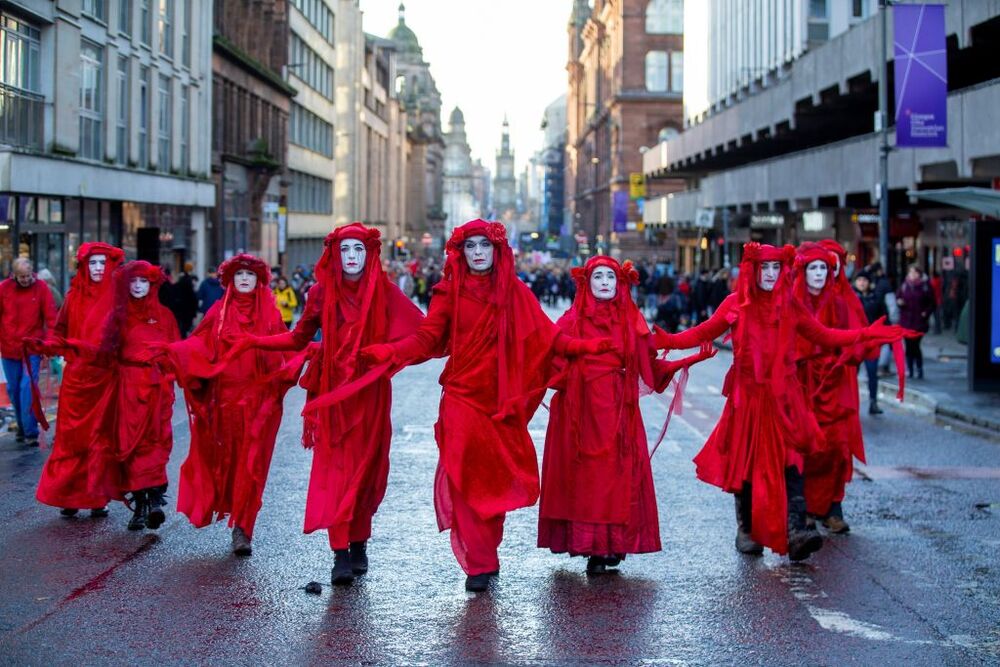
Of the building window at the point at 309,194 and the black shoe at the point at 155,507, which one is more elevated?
the building window at the point at 309,194

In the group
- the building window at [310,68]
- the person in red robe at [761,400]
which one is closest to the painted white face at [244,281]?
the person in red robe at [761,400]

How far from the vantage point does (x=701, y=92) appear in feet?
209

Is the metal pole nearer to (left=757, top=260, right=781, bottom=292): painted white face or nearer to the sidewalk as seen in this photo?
the sidewalk

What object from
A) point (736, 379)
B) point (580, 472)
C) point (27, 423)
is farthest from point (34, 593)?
point (27, 423)

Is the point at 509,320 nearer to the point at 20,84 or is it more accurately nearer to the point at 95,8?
the point at 20,84

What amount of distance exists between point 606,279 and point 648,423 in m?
8.56

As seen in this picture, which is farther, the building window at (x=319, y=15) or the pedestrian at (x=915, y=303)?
the building window at (x=319, y=15)

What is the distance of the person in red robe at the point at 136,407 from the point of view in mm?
9945

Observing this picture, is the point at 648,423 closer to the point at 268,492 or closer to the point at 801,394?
the point at 268,492

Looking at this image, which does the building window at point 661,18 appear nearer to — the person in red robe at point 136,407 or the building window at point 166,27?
the building window at point 166,27

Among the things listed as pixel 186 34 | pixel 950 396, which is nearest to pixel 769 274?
pixel 950 396

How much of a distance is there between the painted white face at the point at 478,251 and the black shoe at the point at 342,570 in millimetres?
1659

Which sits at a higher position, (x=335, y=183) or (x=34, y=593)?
(x=335, y=183)

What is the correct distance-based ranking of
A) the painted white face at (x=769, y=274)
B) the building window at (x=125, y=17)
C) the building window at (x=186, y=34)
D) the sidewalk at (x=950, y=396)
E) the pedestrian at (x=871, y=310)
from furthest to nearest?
the building window at (x=186, y=34) → the building window at (x=125, y=17) → the pedestrian at (x=871, y=310) → the sidewalk at (x=950, y=396) → the painted white face at (x=769, y=274)
